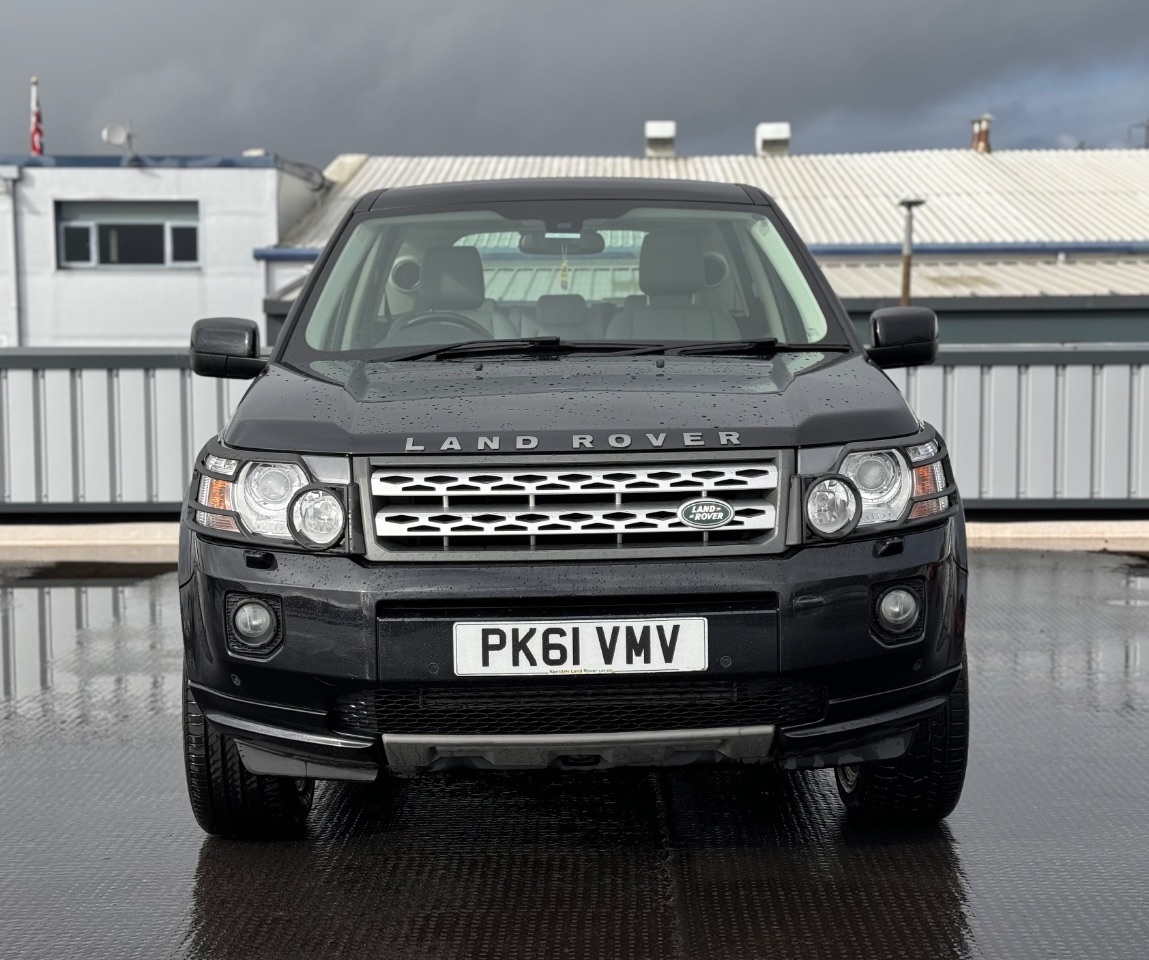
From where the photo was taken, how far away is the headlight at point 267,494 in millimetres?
3400

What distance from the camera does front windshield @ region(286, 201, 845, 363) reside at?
4.43m

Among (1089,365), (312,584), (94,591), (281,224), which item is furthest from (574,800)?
(281,224)

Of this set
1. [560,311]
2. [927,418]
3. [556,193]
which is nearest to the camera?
[560,311]

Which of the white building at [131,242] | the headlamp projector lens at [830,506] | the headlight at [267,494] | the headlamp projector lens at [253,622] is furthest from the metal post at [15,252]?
the headlamp projector lens at [830,506]

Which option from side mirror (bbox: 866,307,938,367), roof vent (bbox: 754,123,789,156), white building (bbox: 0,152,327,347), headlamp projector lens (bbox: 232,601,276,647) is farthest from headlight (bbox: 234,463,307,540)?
roof vent (bbox: 754,123,789,156)

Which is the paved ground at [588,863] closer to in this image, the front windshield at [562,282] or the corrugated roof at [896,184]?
the front windshield at [562,282]

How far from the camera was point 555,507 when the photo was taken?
10.8ft

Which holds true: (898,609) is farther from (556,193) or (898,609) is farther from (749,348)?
(556,193)

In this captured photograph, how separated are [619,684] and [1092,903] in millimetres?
1230

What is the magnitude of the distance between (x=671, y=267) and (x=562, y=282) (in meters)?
0.35

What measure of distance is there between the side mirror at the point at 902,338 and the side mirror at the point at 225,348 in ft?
5.80

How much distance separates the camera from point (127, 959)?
3168 millimetres

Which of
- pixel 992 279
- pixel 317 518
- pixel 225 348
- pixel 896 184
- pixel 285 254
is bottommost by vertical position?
pixel 317 518

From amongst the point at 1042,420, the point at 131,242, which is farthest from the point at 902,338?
the point at 131,242
